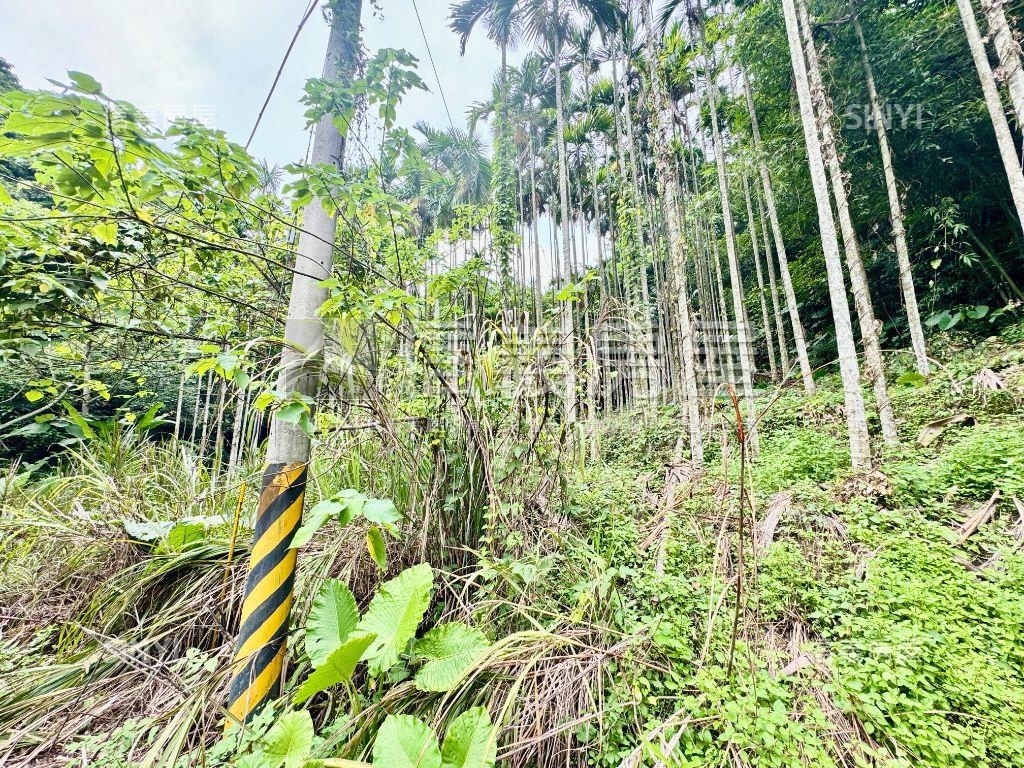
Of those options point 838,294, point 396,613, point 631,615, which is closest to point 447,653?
point 396,613

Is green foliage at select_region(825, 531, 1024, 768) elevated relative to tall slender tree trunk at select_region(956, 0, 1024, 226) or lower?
lower

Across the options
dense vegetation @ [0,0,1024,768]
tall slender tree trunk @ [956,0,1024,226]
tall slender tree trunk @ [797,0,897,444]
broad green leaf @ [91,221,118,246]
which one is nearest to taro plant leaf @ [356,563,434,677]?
dense vegetation @ [0,0,1024,768]

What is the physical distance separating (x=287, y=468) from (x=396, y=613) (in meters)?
0.76

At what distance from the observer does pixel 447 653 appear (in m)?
1.19

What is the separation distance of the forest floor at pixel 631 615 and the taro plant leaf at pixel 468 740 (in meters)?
0.10

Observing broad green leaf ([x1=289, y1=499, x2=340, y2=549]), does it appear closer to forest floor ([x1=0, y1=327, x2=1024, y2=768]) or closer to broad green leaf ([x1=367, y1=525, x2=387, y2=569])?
broad green leaf ([x1=367, y1=525, x2=387, y2=569])

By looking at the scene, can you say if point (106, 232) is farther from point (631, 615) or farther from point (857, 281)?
point (857, 281)

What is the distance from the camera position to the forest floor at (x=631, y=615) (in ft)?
3.76

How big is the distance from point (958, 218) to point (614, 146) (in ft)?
22.2

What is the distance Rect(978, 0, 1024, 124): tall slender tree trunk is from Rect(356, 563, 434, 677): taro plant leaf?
5.38 meters

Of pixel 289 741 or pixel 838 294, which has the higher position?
pixel 838 294

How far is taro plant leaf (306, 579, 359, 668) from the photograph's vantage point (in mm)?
1190

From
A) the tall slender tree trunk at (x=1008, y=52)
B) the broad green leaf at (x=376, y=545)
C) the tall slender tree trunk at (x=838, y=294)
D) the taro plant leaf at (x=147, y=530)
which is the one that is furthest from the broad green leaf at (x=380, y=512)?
Answer: the tall slender tree trunk at (x=1008, y=52)

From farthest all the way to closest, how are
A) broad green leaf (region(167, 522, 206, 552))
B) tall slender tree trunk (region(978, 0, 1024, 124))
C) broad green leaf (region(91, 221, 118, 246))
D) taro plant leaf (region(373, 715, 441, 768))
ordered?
tall slender tree trunk (region(978, 0, 1024, 124))
broad green leaf (region(167, 522, 206, 552))
broad green leaf (region(91, 221, 118, 246))
taro plant leaf (region(373, 715, 441, 768))
